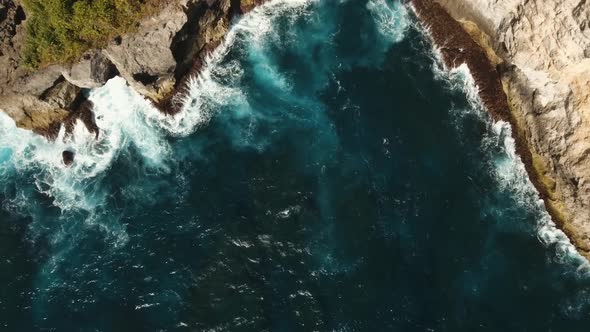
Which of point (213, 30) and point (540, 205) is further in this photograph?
point (213, 30)

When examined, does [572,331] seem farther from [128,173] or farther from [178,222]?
[128,173]

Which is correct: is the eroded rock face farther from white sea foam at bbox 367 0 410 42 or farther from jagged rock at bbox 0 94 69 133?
jagged rock at bbox 0 94 69 133

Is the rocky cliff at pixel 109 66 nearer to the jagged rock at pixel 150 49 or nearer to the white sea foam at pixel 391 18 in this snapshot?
the jagged rock at pixel 150 49

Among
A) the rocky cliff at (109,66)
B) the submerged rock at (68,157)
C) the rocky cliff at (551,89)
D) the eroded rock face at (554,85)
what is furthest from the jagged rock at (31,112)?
the eroded rock face at (554,85)

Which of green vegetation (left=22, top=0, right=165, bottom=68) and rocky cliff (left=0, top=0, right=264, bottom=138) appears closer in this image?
green vegetation (left=22, top=0, right=165, bottom=68)

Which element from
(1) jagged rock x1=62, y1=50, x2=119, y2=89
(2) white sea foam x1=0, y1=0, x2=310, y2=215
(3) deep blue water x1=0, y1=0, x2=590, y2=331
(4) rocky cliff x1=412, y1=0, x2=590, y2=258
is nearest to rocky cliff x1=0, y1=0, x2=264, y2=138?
(1) jagged rock x1=62, y1=50, x2=119, y2=89

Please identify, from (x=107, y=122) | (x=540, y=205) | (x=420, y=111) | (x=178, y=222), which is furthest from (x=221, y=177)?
(x=540, y=205)

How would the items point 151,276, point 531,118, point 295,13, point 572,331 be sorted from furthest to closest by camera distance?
point 295,13, point 531,118, point 151,276, point 572,331
